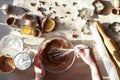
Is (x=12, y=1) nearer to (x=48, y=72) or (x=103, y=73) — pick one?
(x=48, y=72)

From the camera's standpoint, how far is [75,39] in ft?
5.44

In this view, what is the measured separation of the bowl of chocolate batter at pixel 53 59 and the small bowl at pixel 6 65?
0.37ft

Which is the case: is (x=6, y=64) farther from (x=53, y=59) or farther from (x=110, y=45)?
(x=110, y=45)

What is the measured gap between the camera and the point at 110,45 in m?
1.60

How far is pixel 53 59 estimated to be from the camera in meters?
1.61

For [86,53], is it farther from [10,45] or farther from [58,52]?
[10,45]

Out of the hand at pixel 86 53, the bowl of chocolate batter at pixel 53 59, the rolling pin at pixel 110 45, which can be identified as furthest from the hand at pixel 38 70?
the rolling pin at pixel 110 45

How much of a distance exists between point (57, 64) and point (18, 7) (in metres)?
0.26

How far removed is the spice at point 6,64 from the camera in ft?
5.27

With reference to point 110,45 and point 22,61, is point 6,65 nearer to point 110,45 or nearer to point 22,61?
point 22,61

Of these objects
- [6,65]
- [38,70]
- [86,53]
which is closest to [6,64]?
[6,65]

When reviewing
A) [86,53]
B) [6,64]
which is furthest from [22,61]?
[86,53]

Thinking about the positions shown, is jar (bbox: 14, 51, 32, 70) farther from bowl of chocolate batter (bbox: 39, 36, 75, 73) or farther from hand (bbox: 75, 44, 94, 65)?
hand (bbox: 75, 44, 94, 65)

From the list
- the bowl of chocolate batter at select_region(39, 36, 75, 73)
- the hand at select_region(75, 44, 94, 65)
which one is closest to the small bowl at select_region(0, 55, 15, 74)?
the bowl of chocolate batter at select_region(39, 36, 75, 73)
